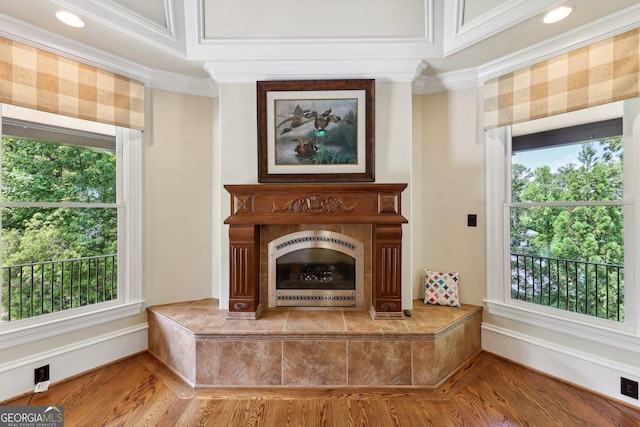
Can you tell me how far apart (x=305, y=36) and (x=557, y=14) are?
5.77ft

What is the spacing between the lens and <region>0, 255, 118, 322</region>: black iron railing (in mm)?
1953

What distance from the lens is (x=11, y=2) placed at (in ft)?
5.50

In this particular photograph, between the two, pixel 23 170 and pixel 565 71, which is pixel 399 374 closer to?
pixel 565 71

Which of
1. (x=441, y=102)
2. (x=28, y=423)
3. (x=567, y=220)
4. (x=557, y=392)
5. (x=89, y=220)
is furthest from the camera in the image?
(x=441, y=102)

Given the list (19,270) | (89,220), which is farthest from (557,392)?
(19,270)

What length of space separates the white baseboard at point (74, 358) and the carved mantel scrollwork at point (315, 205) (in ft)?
5.74

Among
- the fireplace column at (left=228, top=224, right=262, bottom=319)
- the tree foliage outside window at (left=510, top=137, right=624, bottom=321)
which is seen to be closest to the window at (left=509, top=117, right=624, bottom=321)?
the tree foliage outside window at (left=510, top=137, right=624, bottom=321)

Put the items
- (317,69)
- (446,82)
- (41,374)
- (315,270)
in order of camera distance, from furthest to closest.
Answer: (446,82), (315,270), (317,69), (41,374)

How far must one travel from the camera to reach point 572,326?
202cm

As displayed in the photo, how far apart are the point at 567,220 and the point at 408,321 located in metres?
1.47

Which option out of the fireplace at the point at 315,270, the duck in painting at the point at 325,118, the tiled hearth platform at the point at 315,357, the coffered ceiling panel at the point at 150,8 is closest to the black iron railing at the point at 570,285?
the tiled hearth platform at the point at 315,357

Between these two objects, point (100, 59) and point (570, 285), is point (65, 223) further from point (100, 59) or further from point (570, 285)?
point (570, 285)

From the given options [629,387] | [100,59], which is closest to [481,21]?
[629,387]

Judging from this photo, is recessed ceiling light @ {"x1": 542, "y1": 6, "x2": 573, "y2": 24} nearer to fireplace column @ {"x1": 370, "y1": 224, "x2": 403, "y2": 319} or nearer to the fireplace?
fireplace column @ {"x1": 370, "y1": 224, "x2": 403, "y2": 319}
